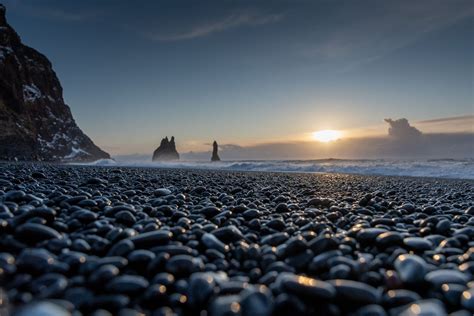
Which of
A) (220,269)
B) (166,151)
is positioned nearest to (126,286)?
(220,269)

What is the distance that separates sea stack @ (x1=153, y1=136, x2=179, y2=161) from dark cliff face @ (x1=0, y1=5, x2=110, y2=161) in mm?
21327

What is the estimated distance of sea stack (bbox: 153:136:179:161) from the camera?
12181cm

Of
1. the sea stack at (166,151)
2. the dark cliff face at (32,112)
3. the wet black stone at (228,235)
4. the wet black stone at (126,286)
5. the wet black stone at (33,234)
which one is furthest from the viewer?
the sea stack at (166,151)

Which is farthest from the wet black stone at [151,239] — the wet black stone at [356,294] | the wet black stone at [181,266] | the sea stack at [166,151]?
the sea stack at [166,151]

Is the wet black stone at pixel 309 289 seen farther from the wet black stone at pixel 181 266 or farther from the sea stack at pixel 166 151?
the sea stack at pixel 166 151

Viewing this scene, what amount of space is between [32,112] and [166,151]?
176 feet

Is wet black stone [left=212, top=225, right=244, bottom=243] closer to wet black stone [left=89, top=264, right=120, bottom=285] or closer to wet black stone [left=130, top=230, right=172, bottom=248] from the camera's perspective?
wet black stone [left=130, top=230, right=172, bottom=248]

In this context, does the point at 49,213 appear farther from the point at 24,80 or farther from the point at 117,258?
the point at 24,80

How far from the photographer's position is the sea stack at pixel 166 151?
400 ft

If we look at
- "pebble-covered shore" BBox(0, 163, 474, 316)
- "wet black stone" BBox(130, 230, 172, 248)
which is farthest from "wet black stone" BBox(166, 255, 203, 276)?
"wet black stone" BBox(130, 230, 172, 248)

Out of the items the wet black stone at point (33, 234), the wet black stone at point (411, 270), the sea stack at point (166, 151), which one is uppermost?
the sea stack at point (166, 151)

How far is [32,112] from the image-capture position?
244 feet

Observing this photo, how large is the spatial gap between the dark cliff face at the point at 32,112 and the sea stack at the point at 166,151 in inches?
840

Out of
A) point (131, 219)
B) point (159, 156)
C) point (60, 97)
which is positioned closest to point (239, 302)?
point (131, 219)
